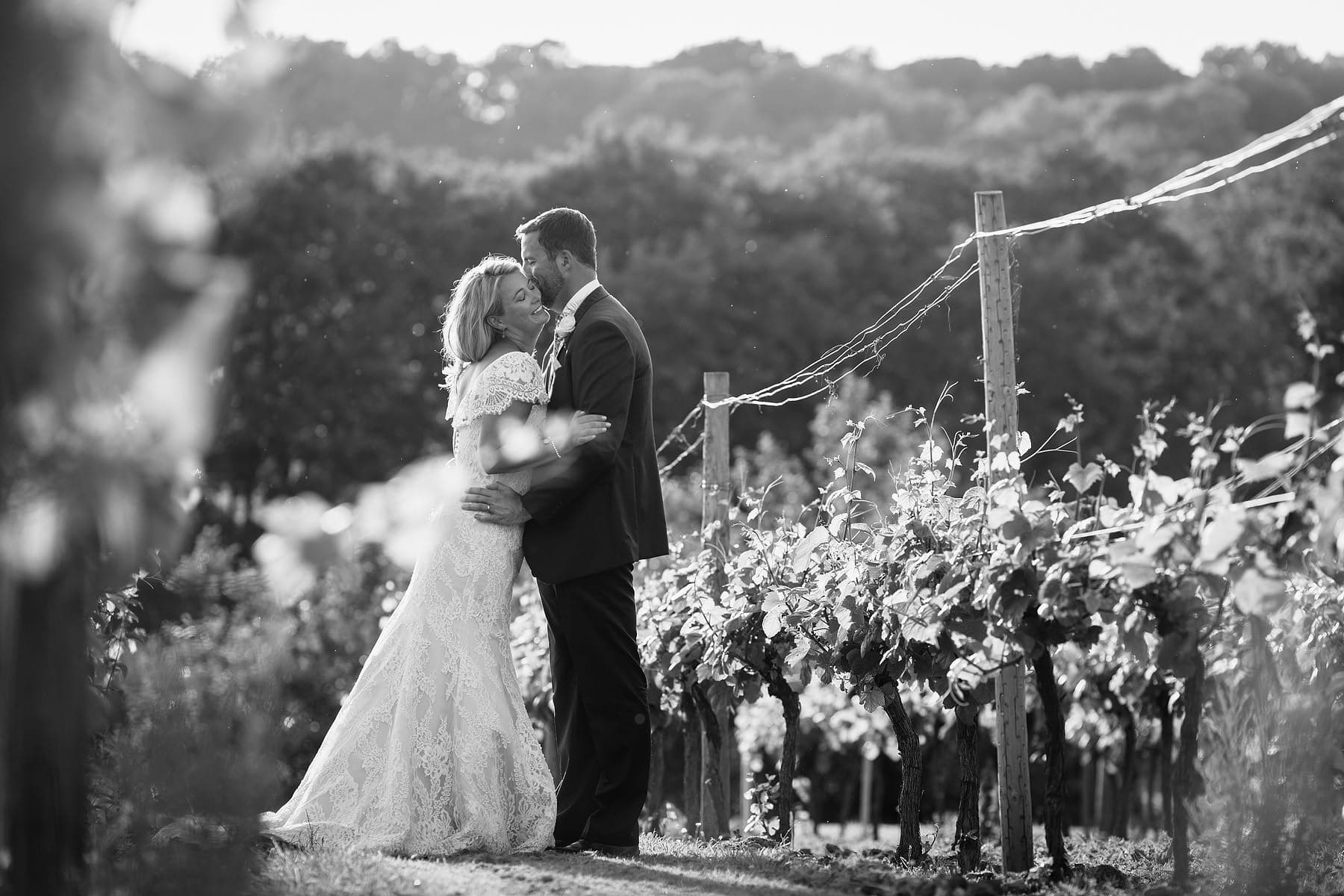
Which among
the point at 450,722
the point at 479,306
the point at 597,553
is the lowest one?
the point at 450,722

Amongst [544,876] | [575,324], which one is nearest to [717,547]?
[575,324]

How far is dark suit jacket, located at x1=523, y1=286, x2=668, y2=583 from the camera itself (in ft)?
15.4

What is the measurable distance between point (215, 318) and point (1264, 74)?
4040 cm

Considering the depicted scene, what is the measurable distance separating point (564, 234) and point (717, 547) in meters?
2.08

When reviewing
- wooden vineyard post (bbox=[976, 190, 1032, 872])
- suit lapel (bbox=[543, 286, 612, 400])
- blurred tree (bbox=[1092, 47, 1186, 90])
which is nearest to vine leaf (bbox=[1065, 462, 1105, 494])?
wooden vineyard post (bbox=[976, 190, 1032, 872])

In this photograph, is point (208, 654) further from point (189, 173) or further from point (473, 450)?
point (473, 450)

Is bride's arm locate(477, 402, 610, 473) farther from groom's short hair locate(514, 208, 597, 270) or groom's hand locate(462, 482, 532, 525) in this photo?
groom's short hair locate(514, 208, 597, 270)

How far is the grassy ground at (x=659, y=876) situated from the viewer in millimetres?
3609

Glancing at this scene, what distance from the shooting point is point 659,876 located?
420 cm

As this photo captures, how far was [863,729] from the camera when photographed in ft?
31.3

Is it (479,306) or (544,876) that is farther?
(479,306)

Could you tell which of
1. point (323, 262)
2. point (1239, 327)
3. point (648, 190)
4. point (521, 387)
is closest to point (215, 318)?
point (521, 387)

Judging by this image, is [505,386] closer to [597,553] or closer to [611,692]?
[597,553]

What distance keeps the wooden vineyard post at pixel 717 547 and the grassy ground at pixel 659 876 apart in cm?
109
